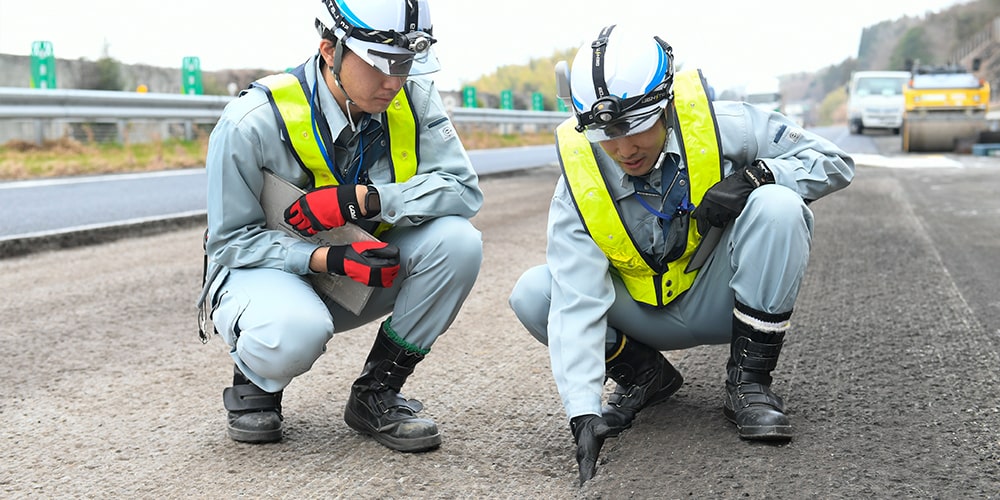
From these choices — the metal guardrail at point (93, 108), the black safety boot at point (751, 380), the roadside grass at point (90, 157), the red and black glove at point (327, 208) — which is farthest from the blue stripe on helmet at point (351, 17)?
the roadside grass at point (90, 157)

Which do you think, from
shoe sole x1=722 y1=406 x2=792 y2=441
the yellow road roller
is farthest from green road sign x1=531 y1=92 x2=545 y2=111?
shoe sole x1=722 y1=406 x2=792 y2=441

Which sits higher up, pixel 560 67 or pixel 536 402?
pixel 560 67

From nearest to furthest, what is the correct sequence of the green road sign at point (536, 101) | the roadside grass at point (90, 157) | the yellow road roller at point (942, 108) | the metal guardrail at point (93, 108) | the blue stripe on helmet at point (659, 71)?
the blue stripe on helmet at point (659, 71) < the metal guardrail at point (93, 108) < the roadside grass at point (90, 157) < the yellow road roller at point (942, 108) < the green road sign at point (536, 101)

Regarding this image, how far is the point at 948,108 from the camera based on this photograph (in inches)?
851

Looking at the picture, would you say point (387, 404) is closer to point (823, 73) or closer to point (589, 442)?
point (589, 442)

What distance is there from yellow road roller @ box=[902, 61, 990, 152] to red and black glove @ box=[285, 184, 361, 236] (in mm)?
17543

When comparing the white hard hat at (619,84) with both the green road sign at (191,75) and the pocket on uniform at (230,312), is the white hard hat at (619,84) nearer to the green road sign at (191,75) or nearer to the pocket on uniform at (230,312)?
the pocket on uniform at (230,312)

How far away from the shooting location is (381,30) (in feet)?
9.02

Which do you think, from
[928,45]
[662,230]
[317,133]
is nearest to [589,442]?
[662,230]

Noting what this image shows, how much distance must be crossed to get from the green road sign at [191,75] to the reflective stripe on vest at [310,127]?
47.3 ft

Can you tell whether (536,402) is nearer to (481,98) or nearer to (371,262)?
(371,262)

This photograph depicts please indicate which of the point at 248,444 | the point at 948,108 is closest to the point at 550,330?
the point at 248,444

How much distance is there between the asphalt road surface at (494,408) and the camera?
2559mm

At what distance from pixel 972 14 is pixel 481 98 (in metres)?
67.1
